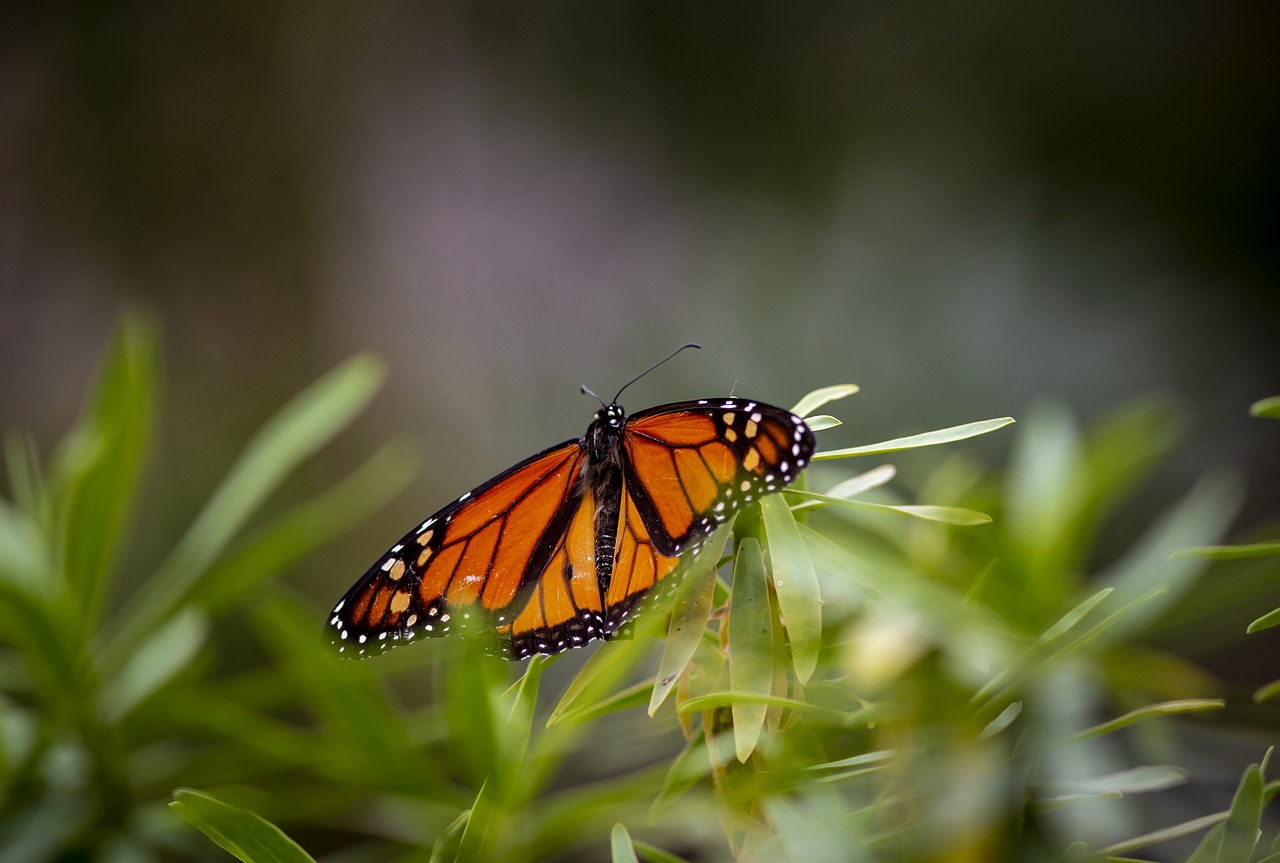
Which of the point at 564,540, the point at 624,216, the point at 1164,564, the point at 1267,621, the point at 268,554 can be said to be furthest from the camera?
the point at 624,216

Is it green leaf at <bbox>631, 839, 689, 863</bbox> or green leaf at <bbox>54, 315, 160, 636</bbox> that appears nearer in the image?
green leaf at <bbox>631, 839, 689, 863</bbox>

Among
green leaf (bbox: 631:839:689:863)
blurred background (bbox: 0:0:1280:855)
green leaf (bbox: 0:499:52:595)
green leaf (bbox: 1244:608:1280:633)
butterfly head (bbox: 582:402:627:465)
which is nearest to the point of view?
green leaf (bbox: 1244:608:1280:633)

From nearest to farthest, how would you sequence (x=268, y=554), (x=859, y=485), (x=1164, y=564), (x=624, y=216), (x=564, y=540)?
1. (x=859, y=485)
2. (x=564, y=540)
3. (x=1164, y=564)
4. (x=268, y=554)
5. (x=624, y=216)

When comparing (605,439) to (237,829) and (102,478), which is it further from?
(102,478)

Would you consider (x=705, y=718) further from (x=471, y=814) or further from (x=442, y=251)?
(x=442, y=251)

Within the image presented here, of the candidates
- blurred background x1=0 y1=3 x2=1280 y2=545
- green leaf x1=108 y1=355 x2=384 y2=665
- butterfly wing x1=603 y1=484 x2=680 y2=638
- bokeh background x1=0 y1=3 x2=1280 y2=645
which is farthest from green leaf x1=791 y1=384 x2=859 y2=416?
blurred background x1=0 y1=3 x2=1280 y2=545

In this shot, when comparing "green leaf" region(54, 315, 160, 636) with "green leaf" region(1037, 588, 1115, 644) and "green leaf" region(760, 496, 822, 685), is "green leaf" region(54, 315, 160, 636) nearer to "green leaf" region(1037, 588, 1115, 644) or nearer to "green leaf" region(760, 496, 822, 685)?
"green leaf" region(760, 496, 822, 685)

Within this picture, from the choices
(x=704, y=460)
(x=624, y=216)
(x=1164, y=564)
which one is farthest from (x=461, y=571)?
(x=624, y=216)
